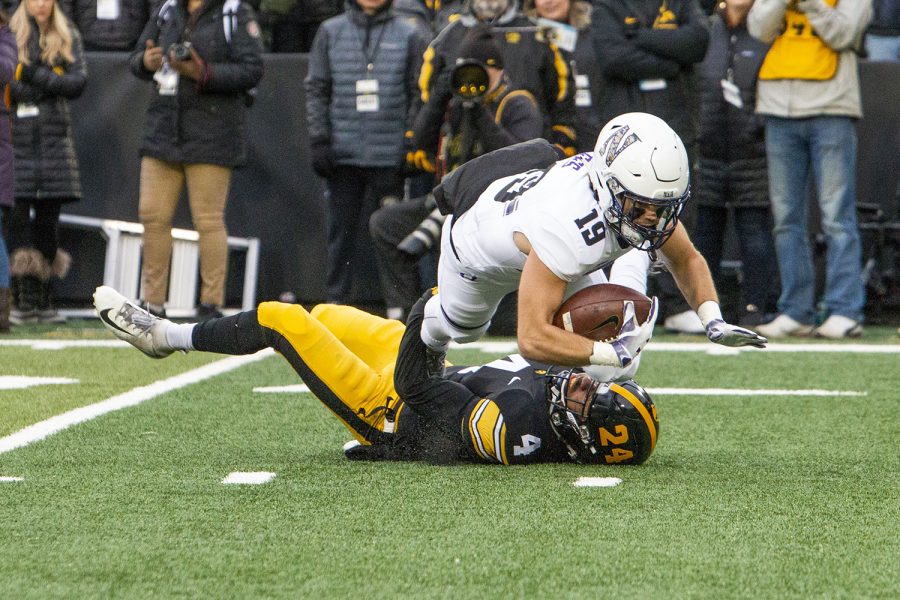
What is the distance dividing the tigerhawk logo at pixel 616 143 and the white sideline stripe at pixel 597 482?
0.93 metres

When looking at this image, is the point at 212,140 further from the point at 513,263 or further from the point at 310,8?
the point at 513,263

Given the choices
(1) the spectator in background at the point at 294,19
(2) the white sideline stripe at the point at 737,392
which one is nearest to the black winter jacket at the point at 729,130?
(2) the white sideline stripe at the point at 737,392

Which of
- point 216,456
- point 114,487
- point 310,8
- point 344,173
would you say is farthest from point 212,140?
point 114,487

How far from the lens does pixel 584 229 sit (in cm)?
431

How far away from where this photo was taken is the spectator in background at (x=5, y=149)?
841 centimetres

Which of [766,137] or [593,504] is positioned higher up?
[766,137]

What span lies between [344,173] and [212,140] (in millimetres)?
858

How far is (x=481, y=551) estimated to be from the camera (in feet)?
11.4

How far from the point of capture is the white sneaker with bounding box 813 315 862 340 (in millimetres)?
8656

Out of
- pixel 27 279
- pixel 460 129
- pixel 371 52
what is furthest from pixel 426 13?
pixel 27 279

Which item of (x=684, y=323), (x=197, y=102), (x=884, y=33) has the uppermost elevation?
(x=884, y=33)

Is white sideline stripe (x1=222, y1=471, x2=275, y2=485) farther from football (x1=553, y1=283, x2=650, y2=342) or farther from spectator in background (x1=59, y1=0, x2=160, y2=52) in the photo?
spectator in background (x1=59, y1=0, x2=160, y2=52)

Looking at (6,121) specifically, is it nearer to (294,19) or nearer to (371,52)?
(371,52)

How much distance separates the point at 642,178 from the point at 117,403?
9.26ft
